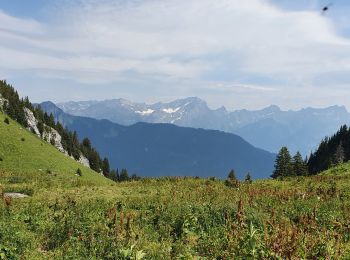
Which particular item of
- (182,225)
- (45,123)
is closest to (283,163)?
(45,123)

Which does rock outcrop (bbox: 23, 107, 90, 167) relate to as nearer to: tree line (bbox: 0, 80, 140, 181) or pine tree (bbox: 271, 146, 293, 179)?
tree line (bbox: 0, 80, 140, 181)

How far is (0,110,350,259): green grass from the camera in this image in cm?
1214

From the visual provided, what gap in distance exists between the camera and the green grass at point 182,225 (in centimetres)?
1214

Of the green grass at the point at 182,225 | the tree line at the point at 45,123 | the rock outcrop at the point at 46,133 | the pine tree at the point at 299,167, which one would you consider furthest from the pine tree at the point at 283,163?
the green grass at the point at 182,225

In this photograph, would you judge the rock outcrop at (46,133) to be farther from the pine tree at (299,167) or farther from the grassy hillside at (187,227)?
the grassy hillside at (187,227)

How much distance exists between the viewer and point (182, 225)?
15375mm

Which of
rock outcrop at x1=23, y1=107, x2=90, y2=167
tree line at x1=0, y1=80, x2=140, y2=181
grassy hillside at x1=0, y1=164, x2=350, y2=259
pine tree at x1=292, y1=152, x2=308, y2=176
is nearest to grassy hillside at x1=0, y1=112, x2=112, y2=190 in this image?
tree line at x1=0, y1=80, x2=140, y2=181

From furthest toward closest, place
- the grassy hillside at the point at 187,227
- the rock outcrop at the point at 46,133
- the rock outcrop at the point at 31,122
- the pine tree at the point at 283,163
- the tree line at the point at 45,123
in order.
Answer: the rock outcrop at the point at 46,133
the rock outcrop at the point at 31,122
the tree line at the point at 45,123
the pine tree at the point at 283,163
the grassy hillside at the point at 187,227

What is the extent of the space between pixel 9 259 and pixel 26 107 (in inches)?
4744

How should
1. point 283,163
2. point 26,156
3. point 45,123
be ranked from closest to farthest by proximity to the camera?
1. point 26,156
2. point 283,163
3. point 45,123

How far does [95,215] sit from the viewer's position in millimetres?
17016

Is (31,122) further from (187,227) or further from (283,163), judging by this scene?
(187,227)

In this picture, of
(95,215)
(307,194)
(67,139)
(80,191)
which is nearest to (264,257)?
(95,215)

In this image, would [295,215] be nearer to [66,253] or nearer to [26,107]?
[66,253]
